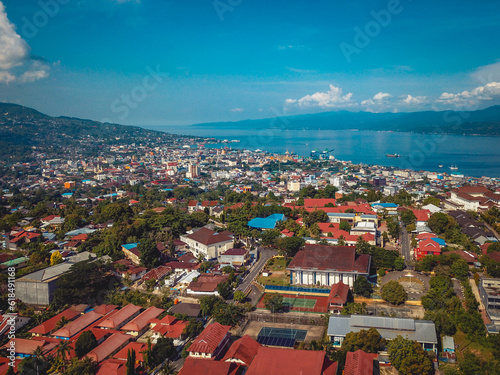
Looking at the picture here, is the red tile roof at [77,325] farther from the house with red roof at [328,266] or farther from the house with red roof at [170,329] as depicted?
the house with red roof at [328,266]

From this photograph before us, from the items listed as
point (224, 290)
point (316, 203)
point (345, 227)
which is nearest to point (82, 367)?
point (224, 290)

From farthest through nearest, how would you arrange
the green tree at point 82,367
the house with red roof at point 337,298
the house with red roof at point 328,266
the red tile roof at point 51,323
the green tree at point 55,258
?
the green tree at point 55,258, the house with red roof at point 328,266, the house with red roof at point 337,298, the red tile roof at point 51,323, the green tree at point 82,367

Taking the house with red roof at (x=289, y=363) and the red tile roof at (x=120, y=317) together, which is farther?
the red tile roof at (x=120, y=317)

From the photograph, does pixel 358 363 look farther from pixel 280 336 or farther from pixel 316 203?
pixel 316 203

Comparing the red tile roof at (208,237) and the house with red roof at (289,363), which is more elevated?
the red tile roof at (208,237)

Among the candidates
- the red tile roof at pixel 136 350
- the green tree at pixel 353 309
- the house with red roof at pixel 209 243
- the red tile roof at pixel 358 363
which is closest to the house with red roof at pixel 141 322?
the red tile roof at pixel 136 350

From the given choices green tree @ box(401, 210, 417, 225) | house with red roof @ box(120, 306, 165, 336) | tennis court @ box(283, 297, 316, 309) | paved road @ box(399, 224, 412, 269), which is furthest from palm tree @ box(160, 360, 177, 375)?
green tree @ box(401, 210, 417, 225)

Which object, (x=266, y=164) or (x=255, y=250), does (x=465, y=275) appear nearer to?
(x=255, y=250)
